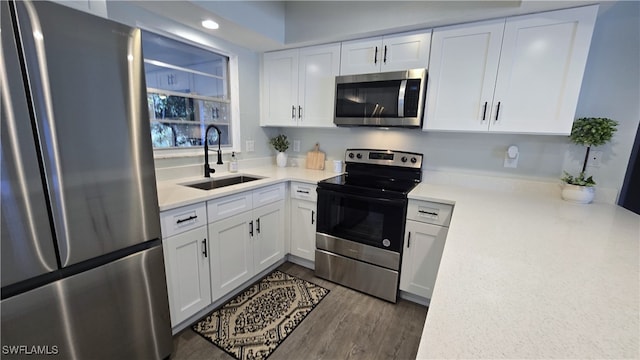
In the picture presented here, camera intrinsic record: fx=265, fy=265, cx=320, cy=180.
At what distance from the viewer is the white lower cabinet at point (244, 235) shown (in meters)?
1.84

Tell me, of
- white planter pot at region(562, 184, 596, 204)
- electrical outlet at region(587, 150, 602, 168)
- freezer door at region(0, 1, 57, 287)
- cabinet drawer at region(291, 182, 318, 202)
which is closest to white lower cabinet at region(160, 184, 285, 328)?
cabinet drawer at region(291, 182, 318, 202)

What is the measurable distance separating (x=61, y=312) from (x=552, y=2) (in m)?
2.90

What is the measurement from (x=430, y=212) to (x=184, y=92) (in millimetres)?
2167

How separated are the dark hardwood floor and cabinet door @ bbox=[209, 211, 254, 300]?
14.2 inches

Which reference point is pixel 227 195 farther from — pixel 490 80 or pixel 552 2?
pixel 552 2

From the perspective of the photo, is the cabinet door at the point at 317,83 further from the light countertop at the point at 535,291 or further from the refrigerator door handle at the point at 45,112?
the refrigerator door handle at the point at 45,112

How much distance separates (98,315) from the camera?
1168 mm

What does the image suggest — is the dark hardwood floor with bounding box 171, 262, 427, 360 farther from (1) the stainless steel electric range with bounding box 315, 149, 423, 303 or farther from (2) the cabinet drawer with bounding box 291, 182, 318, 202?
(2) the cabinet drawer with bounding box 291, 182, 318, 202

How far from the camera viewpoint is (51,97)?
0.95 metres

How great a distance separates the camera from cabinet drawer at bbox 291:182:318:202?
2.34 m

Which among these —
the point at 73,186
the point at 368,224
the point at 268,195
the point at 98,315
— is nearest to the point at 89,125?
the point at 73,186

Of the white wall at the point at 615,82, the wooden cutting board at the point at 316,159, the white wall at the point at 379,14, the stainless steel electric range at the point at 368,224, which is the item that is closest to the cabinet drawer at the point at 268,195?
the stainless steel electric range at the point at 368,224

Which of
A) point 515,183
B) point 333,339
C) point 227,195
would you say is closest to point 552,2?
point 515,183

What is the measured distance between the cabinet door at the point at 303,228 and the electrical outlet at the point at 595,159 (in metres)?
2.04
